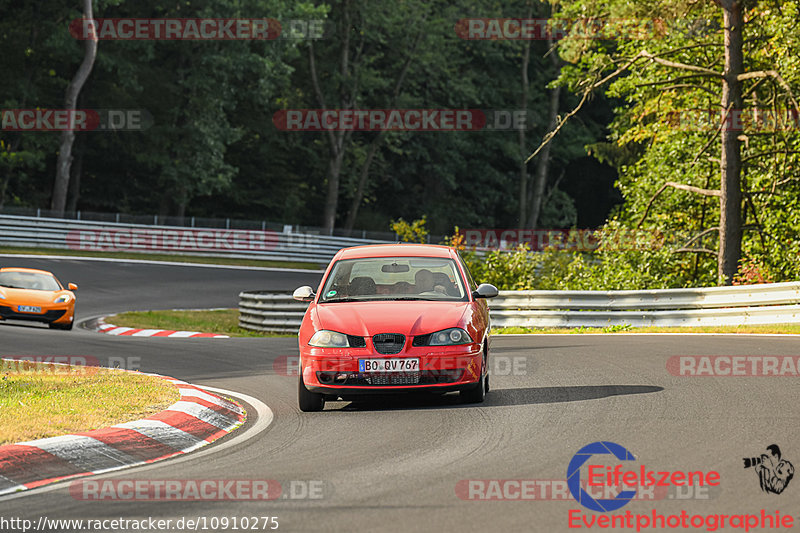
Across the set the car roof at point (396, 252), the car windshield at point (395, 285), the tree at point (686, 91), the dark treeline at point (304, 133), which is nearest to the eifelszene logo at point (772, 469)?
the car windshield at point (395, 285)

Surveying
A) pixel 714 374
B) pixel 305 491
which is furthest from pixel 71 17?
pixel 305 491

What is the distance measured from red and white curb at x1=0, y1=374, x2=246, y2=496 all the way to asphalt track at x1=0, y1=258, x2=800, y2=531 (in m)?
0.25

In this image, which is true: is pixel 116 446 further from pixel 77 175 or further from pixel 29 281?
pixel 77 175

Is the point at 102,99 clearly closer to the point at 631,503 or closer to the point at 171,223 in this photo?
the point at 171,223

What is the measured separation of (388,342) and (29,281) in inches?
640

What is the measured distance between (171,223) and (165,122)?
7416mm

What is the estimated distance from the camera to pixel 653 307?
779 inches

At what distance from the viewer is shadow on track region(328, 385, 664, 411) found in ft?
32.7

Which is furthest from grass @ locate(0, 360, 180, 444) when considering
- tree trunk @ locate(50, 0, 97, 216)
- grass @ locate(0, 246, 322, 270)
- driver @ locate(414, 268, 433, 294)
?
tree trunk @ locate(50, 0, 97, 216)

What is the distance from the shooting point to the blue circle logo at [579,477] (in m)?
5.79

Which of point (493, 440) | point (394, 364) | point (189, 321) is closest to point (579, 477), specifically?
point (493, 440)

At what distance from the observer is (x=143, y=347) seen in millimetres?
17250

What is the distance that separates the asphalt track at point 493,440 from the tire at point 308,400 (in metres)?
0.14

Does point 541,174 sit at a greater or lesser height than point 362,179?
greater
